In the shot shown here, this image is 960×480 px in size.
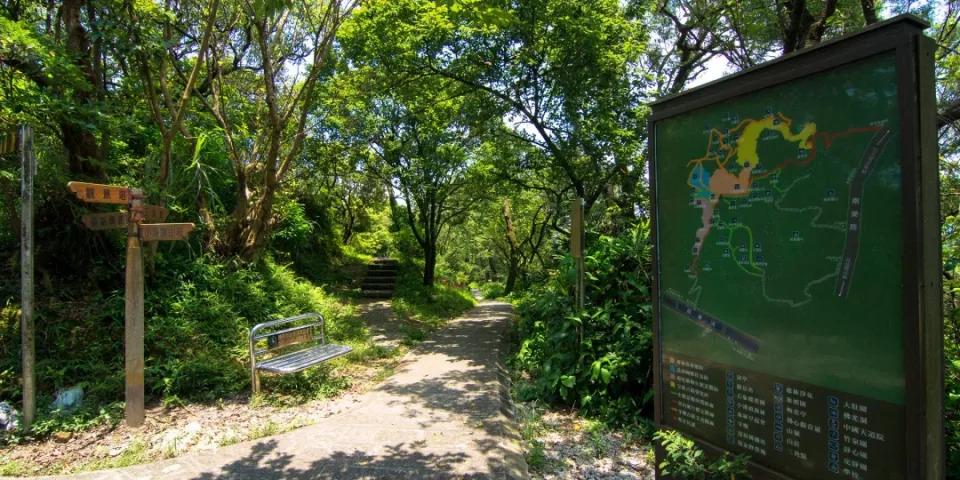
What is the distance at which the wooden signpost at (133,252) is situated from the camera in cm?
454

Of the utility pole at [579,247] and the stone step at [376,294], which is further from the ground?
the utility pole at [579,247]

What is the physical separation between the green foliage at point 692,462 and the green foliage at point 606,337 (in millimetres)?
1628

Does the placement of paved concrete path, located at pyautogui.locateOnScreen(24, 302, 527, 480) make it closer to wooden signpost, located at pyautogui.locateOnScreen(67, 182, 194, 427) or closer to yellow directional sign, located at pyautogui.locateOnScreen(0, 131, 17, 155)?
wooden signpost, located at pyautogui.locateOnScreen(67, 182, 194, 427)

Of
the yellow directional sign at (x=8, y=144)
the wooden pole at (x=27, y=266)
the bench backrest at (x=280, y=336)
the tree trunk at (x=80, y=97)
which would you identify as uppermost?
the tree trunk at (x=80, y=97)

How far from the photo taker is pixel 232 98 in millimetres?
10180

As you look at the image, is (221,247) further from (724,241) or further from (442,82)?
(724,241)

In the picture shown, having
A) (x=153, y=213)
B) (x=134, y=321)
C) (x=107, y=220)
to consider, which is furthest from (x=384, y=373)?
(x=107, y=220)

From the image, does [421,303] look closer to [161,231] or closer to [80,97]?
[80,97]

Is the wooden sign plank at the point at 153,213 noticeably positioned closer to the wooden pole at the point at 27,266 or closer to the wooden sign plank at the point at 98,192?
the wooden sign plank at the point at 98,192

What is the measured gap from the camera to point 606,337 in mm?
5242

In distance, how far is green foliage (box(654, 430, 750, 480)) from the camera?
99.4 inches

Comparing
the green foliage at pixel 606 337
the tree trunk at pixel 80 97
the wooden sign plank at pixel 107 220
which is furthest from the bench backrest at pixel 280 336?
the tree trunk at pixel 80 97

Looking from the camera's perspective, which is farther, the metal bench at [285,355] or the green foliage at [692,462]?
the metal bench at [285,355]

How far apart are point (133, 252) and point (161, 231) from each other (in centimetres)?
32
